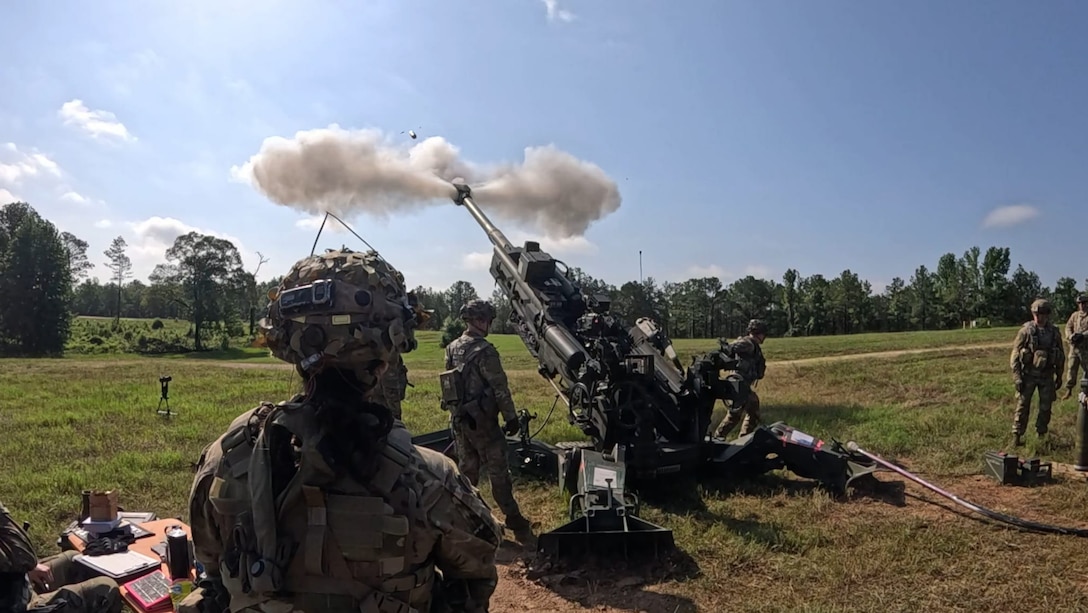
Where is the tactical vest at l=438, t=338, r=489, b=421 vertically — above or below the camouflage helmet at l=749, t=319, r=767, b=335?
below

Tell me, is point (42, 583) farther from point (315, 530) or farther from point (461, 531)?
point (461, 531)

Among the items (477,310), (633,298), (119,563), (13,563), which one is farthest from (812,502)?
(633,298)

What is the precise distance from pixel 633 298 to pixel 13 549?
46.5m

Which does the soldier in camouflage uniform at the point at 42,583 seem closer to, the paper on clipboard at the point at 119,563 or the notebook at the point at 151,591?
the paper on clipboard at the point at 119,563

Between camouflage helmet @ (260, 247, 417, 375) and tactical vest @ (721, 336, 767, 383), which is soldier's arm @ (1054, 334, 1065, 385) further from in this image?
camouflage helmet @ (260, 247, 417, 375)

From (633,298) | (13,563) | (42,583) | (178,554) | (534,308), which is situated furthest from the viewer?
(633,298)

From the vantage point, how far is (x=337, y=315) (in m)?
2.15

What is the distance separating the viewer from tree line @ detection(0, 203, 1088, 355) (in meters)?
43.9

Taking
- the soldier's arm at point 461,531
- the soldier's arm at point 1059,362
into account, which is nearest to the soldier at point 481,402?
the soldier's arm at point 461,531

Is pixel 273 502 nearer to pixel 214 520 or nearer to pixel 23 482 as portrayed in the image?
pixel 214 520

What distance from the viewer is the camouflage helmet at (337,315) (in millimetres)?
2143

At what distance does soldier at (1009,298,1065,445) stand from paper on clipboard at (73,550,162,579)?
10042 mm

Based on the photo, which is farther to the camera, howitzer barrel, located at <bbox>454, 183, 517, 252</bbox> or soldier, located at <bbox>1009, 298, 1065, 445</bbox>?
howitzer barrel, located at <bbox>454, 183, 517, 252</bbox>

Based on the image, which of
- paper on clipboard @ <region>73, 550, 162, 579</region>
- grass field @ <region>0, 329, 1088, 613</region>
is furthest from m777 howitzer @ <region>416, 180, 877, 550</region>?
paper on clipboard @ <region>73, 550, 162, 579</region>
